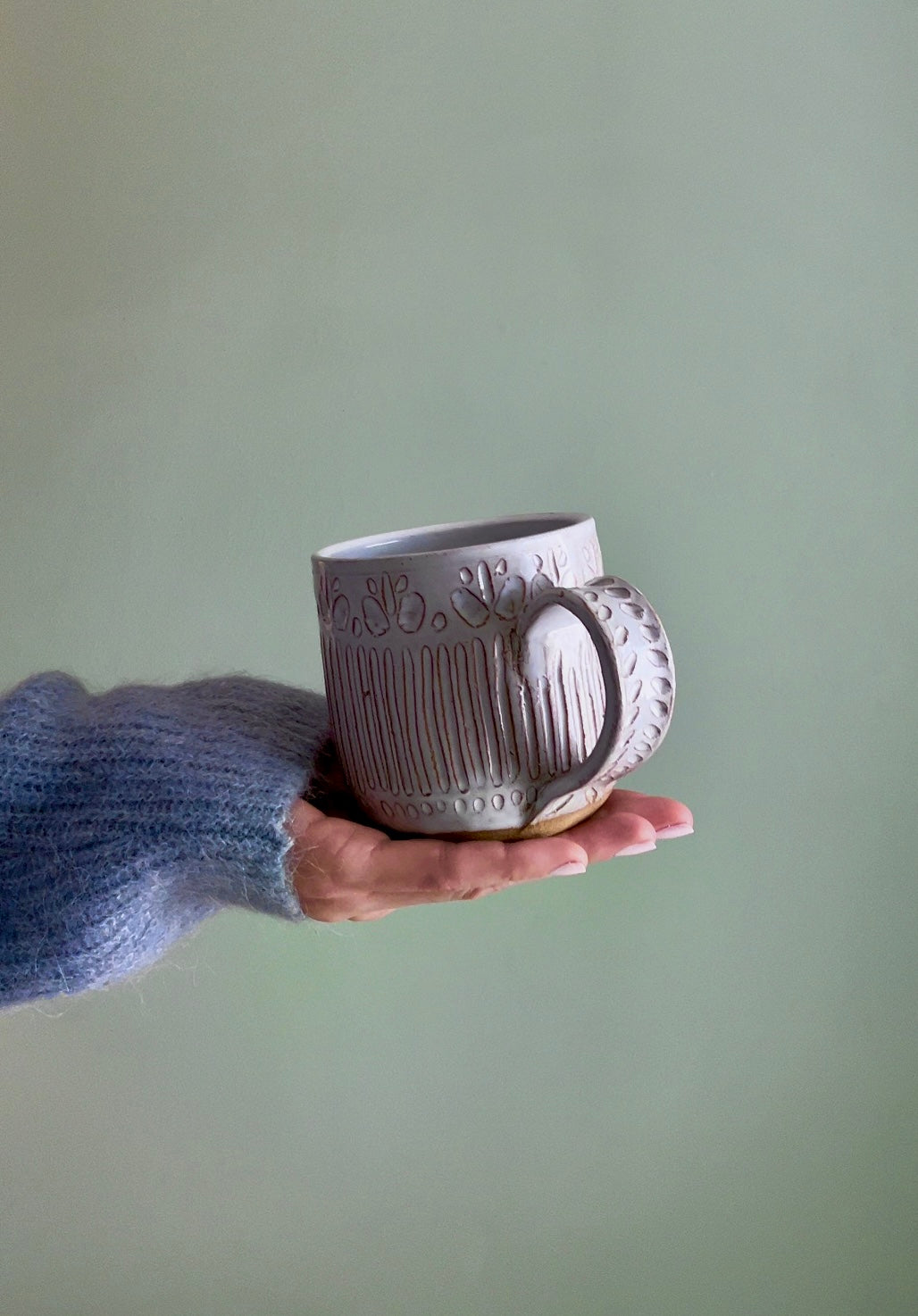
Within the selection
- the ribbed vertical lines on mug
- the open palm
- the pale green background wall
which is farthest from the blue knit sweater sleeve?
the pale green background wall

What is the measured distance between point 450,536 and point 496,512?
0.35 metres

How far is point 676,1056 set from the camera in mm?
1014

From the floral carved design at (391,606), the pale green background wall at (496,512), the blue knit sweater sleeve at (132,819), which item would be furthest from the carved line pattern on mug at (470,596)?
the pale green background wall at (496,512)

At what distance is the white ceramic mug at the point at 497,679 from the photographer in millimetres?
474

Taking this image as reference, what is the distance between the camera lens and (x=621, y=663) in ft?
1.52

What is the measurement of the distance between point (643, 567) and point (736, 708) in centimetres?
14

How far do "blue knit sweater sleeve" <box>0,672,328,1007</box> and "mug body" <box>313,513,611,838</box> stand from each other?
70mm

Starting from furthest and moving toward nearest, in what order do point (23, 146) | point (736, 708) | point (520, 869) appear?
point (736, 708) → point (23, 146) → point (520, 869)

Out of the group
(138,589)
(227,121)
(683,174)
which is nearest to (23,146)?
(227,121)

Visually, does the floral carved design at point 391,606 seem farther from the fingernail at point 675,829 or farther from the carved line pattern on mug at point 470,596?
the fingernail at point 675,829

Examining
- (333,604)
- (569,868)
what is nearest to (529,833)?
(569,868)

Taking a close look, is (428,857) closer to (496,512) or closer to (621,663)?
(621,663)

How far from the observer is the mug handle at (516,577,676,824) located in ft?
1.51

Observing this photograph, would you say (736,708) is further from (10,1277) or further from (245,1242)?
(10,1277)
